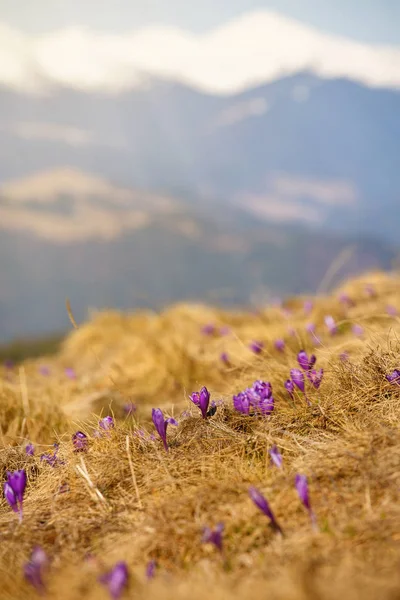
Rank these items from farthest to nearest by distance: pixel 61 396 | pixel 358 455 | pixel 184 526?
1. pixel 61 396
2. pixel 358 455
3. pixel 184 526

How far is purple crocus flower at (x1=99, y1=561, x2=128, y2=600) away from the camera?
123 cm

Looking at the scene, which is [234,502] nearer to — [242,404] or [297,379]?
[242,404]

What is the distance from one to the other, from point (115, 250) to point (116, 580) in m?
164

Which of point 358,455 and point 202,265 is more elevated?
point 202,265

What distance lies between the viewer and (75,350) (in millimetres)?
8109

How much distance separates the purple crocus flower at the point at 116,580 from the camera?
123 cm

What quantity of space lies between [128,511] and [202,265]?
17167cm

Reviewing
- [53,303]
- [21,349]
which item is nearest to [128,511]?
[21,349]

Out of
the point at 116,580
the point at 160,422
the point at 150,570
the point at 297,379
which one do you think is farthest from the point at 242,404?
the point at 116,580

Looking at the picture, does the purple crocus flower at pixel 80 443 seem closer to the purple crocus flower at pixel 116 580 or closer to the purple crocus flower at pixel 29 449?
the purple crocus flower at pixel 29 449

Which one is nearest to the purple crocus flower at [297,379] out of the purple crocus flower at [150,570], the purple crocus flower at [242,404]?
the purple crocus flower at [242,404]

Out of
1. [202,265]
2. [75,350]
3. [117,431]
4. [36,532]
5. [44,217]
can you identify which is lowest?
[36,532]

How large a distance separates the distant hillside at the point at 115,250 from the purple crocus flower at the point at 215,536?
14038 centimetres

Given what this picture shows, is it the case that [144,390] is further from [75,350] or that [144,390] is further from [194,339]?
[75,350]
